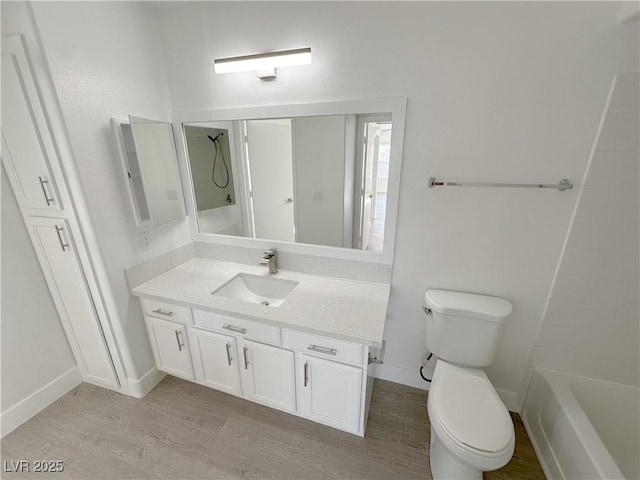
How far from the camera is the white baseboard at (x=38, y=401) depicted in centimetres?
159

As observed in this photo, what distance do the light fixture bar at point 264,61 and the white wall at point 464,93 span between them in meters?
0.11

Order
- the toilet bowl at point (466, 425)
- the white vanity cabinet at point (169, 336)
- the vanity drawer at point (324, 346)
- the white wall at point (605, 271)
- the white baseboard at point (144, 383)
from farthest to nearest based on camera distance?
the white baseboard at point (144, 383) < the white vanity cabinet at point (169, 336) < the vanity drawer at point (324, 346) < the white wall at point (605, 271) < the toilet bowl at point (466, 425)

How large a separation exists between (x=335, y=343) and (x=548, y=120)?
4.84 ft

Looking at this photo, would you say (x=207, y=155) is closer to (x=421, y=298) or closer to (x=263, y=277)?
(x=263, y=277)

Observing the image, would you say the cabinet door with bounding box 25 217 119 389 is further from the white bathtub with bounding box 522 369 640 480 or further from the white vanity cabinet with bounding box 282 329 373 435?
the white bathtub with bounding box 522 369 640 480

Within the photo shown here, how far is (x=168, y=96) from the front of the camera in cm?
178

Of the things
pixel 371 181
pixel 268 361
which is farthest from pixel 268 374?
pixel 371 181

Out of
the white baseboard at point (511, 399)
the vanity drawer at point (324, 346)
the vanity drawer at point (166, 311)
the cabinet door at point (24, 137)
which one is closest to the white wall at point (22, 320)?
the cabinet door at point (24, 137)

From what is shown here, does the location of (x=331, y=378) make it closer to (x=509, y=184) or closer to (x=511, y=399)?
(x=511, y=399)

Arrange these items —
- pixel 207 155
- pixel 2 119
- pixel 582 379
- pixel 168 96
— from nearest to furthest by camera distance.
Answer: pixel 2 119 → pixel 582 379 → pixel 168 96 → pixel 207 155

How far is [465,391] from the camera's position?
1337 millimetres

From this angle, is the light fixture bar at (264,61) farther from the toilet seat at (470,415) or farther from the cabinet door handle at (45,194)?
the toilet seat at (470,415)

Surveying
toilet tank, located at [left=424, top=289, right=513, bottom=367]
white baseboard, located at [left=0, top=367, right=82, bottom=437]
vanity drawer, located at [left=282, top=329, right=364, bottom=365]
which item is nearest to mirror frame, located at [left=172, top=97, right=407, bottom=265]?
toilet tank, located at [left=424, top=289, right=513, bottom=367]

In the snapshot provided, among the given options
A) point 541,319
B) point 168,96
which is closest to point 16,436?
point 168,96
